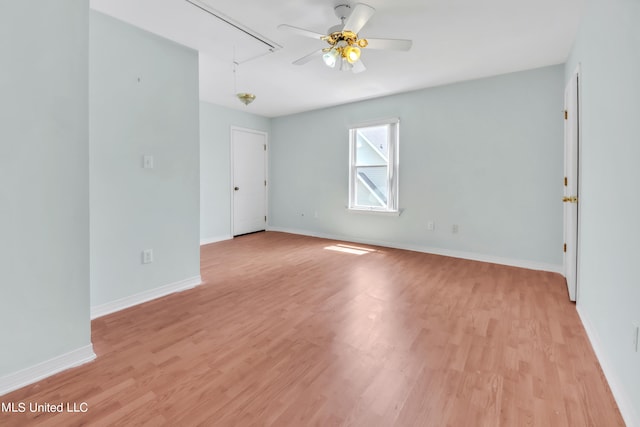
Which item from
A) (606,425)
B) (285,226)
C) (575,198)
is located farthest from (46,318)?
(285,226)

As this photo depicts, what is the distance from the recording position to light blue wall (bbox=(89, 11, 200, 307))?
2.33m

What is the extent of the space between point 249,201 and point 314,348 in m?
4.57

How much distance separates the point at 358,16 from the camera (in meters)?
2.09

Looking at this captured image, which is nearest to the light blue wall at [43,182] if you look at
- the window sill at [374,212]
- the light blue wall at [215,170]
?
the light blue wall at [215,170]

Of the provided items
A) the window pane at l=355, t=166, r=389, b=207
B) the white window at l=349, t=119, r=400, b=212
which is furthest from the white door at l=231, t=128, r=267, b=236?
the window pane at l=355, t=166, r=389, b=207

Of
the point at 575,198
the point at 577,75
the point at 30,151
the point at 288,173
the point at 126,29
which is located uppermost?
the point at 126,29

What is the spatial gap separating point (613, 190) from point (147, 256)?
Answer: 11.1 ft

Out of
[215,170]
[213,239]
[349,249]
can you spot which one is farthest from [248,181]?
[349,249]

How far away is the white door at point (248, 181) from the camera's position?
5.75m

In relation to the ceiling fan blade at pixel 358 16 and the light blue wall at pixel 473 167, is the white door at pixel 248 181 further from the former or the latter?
the ceiling fan blade at pixel 358 16

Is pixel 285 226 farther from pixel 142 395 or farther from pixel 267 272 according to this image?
pixel 142 395

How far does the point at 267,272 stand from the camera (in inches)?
138

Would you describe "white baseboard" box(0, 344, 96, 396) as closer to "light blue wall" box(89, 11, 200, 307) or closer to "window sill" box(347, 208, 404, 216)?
"light blue wall" box(89, 11, 200, 307)

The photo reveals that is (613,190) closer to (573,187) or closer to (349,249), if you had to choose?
(573,187)
